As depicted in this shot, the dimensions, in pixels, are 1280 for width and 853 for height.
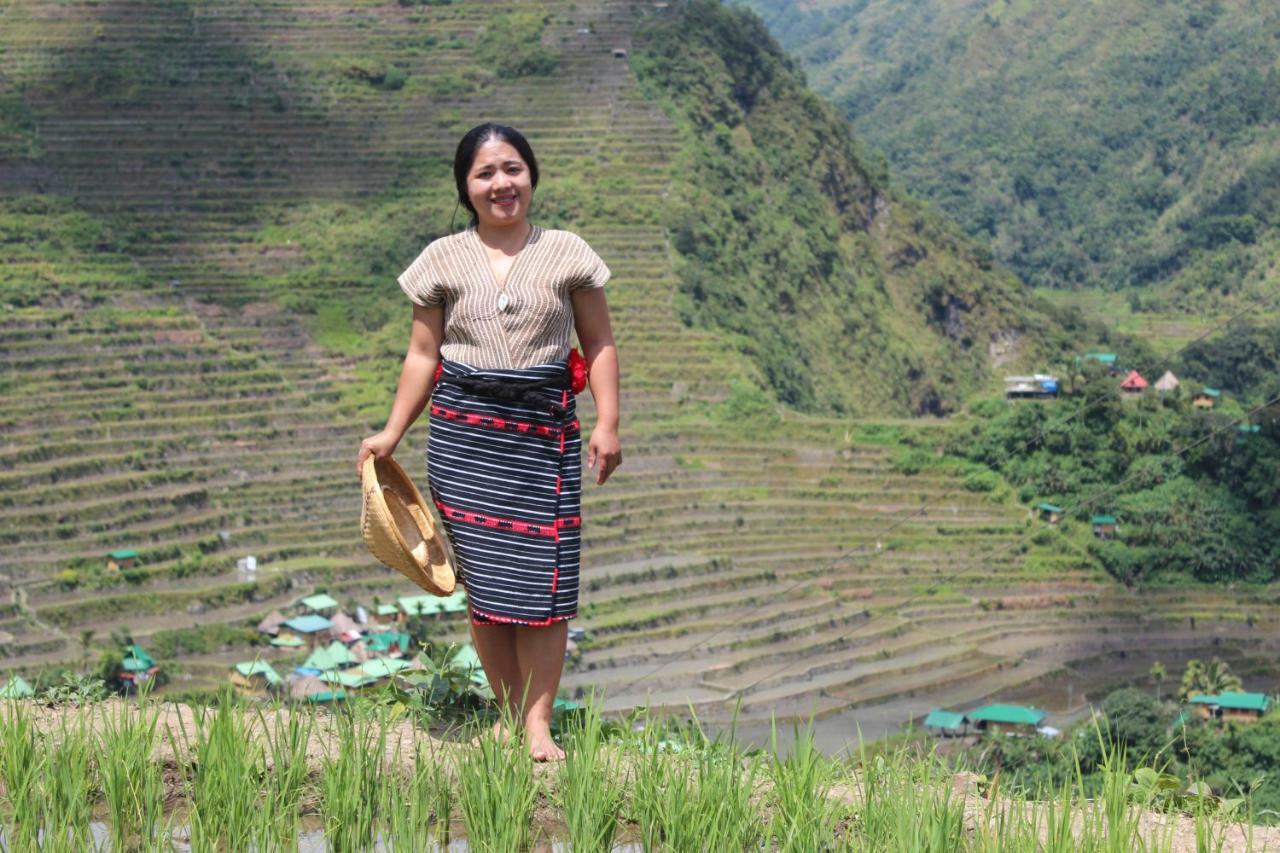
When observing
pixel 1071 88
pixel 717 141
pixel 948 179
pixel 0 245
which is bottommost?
pixel 0 245

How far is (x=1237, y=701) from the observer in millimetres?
22875

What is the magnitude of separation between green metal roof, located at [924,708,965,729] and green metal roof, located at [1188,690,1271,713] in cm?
289

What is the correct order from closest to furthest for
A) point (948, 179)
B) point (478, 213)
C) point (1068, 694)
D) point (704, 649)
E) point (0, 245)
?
point (478, 213) < point (704, 649) < point (1068, 694) < point (0, 245) < point (948, 179)

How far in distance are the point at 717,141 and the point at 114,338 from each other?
52.2 ft

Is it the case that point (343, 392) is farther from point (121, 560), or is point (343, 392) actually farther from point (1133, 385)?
point (1133, 385)

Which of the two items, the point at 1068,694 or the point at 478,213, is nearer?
the point at 478,213

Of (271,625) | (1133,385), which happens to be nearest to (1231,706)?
(271,625)

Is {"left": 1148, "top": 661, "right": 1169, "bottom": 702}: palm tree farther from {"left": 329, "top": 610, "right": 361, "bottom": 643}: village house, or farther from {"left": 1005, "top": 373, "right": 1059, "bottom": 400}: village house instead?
{"left": 329, "top": 610, "right": 361, "bottom": 643}: village house

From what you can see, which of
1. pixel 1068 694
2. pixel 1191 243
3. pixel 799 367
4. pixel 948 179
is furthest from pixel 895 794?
pixel 948 179

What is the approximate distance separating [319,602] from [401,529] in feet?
60.1

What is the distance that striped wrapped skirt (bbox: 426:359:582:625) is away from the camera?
160 inches

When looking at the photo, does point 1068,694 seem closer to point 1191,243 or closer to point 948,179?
point 1191,243

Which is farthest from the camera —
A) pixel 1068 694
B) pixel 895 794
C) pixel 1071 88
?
pixel 1071 88

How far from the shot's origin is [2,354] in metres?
26.8
